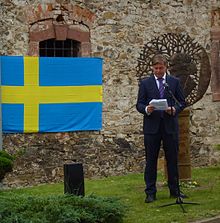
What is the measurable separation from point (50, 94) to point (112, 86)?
4.68 feet

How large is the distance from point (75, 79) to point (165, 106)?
425 centimetres

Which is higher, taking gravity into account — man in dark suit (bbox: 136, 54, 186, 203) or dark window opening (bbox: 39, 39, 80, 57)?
dark window opening (bbox: 39, 39, 80, 57)

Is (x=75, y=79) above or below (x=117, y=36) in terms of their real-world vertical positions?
below

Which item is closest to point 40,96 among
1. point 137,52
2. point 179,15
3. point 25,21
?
point 25,21

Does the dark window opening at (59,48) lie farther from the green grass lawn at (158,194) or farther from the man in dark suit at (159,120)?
the man in dark suit at (159,120)

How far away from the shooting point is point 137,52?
524 inches

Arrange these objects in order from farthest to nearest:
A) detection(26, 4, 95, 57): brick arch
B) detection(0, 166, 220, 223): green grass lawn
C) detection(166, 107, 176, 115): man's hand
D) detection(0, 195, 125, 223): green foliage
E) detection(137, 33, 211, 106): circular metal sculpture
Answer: detection(137, 33, 211, 106): circular metal sculpture
detection(26, 4, 95, 57): brick arch
detection(166, 107, 176, 115): man's hand
detection(0, 166, 220, 223): green grass lawn
detection(0, 195, 125, 223): green foliage

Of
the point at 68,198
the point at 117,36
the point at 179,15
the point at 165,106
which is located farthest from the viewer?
the point at 179,15

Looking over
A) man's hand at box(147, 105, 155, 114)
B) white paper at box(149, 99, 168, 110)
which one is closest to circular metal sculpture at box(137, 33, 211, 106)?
man's hand at box(147, 105, 155, 114)

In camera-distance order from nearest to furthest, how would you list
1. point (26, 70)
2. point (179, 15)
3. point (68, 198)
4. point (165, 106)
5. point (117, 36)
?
1. point (68, 198)
2. point (165, 106)
3. point (26, 70)
4. point (117, 36)
5. point (179, 15)

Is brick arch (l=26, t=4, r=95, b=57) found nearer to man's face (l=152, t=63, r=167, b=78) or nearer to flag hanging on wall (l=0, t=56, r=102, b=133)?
flag hanging on wall (l=0, t=56, r=102, b=133)

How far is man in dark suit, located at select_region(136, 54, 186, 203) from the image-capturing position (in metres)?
8.94

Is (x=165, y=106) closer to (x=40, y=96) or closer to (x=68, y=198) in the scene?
(x=68, y=198)

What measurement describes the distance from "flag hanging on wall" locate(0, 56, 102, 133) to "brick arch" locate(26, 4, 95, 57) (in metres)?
0.34
